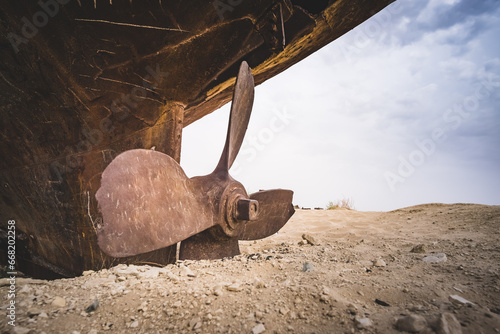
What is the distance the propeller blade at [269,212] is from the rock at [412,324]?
1.44m

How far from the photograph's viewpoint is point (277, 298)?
108cm

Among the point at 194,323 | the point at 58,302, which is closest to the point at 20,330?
the point at 58,302

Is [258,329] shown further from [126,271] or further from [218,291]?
[126,271]

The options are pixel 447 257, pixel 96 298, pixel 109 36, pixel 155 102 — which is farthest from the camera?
pixel 155 102

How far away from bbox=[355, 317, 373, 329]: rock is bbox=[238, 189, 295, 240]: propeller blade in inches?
53.3

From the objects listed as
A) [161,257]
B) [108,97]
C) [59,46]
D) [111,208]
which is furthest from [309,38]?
[161,257]

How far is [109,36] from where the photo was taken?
1371mm

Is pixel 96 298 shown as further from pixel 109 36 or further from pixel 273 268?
pixel 109 36

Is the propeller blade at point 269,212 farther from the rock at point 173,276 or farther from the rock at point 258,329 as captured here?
the rock at point 258,329

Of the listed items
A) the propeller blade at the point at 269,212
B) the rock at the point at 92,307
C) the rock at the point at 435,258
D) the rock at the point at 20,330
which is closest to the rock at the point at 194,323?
the rock at the point at 92,307

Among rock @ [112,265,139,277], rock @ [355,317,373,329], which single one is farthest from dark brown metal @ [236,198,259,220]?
rock @ [355,317,373,329]

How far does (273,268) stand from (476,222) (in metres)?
2.85

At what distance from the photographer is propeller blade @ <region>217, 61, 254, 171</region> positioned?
186 centimetres

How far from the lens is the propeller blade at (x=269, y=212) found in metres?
2.27
